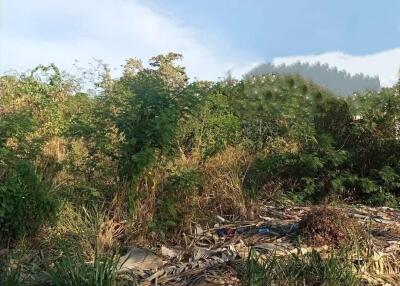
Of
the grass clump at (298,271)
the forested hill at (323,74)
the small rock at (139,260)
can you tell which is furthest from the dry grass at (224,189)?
the forested hill at (323,74)

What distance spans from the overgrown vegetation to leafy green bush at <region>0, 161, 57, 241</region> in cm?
1

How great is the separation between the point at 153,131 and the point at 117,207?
84 centimetres

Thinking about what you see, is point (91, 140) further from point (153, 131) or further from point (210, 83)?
point (210, 83)

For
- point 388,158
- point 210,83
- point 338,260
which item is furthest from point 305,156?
point 210,83

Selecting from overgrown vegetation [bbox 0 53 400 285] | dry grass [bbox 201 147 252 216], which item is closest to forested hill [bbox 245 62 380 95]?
overgrown vegetation [bbox 0 53 400 285]

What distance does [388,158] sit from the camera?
29.3ft

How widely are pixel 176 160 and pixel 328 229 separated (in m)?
2.29

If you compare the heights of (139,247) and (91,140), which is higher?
(91,140)

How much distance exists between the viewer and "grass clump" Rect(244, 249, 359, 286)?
488 centimetres

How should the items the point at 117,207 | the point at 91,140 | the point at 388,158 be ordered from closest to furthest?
the point at 117,207
the point at 91,140
the point at 388,158

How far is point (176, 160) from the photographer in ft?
23.9

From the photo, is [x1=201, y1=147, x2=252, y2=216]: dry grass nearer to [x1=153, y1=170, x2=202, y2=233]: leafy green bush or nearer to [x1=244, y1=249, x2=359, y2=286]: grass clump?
[x1=153, y1=170, x2=202, y2=233]: leafy green bush

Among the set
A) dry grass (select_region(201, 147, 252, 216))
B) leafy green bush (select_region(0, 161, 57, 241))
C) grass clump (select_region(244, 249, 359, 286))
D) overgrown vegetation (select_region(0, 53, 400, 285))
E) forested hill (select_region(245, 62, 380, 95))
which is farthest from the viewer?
forested hill (select_region(245, 62, 380, 95))

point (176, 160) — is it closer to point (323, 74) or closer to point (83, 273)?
point (83, 273)
